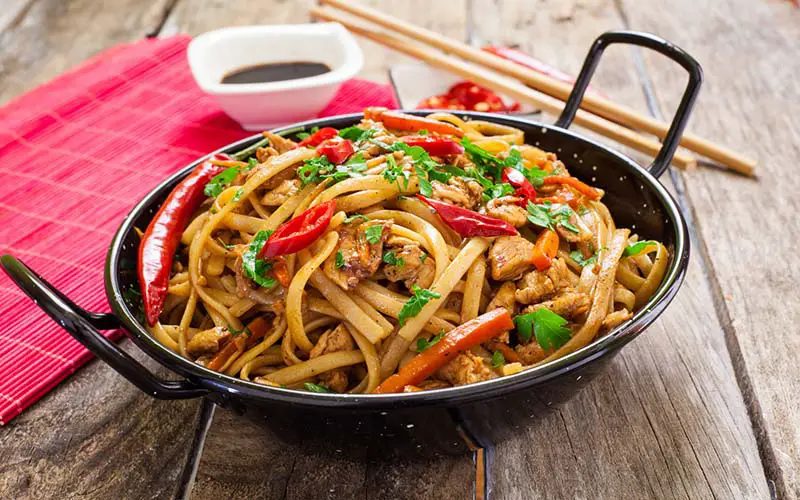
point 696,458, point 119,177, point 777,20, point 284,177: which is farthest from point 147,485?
point 777,20

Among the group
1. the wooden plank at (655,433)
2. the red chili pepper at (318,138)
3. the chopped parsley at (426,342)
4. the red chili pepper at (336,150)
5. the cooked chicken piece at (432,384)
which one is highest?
the red chili pepper at (336,150)

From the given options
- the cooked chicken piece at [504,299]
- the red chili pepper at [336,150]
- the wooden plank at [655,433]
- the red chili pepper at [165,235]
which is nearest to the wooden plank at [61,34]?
the red chili pepper at [165,235]

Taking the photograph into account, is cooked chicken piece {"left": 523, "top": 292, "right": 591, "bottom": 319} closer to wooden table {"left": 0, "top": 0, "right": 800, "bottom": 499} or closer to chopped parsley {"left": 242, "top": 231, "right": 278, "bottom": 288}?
wooden table {"left": 0, "top": 0, "right": 800, "bottom": 499}

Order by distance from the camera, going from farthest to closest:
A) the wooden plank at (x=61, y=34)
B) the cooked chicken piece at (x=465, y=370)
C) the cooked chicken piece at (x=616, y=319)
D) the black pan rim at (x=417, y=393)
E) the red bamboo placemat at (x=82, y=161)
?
1. the wooden plank at (x=61, y=34)
2. the red bamboo placemat at (x=82, y=161)
3. the cooked chicken piece at (x=616, y=319)
4. the cooked chicken piece at (x=465, y=370)
5. the black pan rim at (x=417, y=393)

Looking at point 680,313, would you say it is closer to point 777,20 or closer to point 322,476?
point 322,476

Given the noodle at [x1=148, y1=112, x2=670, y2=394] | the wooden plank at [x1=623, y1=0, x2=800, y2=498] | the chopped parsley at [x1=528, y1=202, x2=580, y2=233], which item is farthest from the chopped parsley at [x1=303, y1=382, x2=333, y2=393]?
the wooden plank at [x1=623, y1=0, x2=800, y2=498]

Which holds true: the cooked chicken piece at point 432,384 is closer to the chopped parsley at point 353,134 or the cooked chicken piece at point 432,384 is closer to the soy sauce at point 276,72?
the chopped parsley at point 353,134
